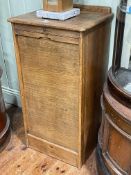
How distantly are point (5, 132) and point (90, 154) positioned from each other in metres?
0.69

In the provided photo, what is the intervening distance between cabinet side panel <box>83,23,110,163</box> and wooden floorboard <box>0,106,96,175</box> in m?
0.11

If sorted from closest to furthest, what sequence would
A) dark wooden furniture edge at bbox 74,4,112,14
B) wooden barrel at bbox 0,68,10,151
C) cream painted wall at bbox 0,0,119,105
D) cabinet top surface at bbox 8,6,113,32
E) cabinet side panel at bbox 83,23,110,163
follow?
cabinet top surface at bbox 8,6,113,32 < cabinet side panel at bbox 83,23,110,163 < dark wooden furniture edge at bbox 74,4,112,14 < cream painted wall at bbox 0,0,119,105 < wooden barrel at bbox 0,68,10,151

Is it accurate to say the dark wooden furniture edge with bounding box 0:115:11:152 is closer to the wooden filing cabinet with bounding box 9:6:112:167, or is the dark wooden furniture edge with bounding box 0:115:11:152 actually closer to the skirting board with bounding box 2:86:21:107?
the wooden filing cabinet with bounding box 9:6:112:167

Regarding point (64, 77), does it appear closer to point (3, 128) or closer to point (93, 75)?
point (93, 75)

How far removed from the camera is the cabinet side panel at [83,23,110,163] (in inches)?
56.3

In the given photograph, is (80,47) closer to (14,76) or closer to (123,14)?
(123,14)

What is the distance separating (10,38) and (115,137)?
1.33 metres

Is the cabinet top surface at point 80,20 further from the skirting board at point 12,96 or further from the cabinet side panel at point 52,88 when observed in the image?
the skirting board at point 12,96

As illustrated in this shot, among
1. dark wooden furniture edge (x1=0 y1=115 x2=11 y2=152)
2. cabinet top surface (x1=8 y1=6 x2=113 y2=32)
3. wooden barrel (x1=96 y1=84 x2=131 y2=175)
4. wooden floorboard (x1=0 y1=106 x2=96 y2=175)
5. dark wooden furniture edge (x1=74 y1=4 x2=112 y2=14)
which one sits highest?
dark wooden furniture edge (x1=74 y1=4 x2=112 y2=14)

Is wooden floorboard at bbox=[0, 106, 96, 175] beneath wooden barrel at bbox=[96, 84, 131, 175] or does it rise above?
beneath

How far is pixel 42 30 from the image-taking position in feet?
4.65

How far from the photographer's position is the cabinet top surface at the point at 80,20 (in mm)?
1312

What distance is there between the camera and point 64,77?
1491mm

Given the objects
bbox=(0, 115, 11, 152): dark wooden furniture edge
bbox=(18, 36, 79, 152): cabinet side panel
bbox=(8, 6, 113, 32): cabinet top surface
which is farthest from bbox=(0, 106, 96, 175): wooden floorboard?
bbox=(8, 6, 113, 32): cabinet top surface
